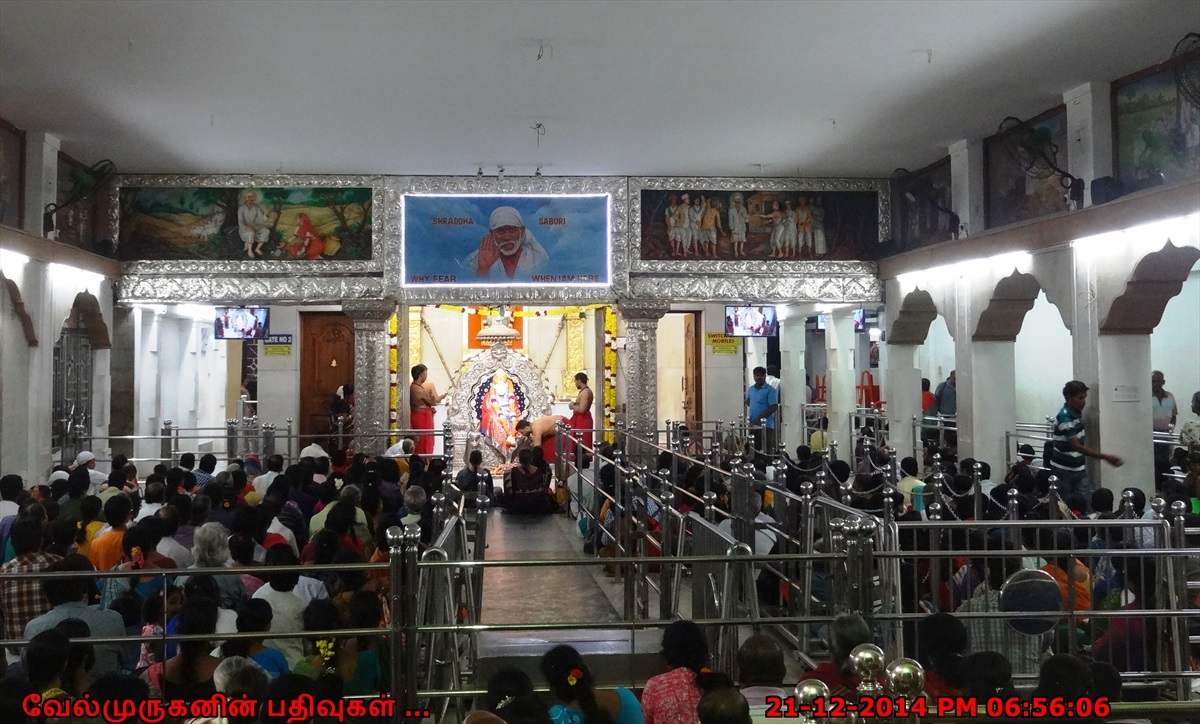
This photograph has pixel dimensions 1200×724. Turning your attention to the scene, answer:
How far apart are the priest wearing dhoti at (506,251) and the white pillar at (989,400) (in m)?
5.92

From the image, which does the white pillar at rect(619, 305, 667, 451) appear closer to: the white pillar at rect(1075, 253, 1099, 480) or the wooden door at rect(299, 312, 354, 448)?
the white pillar at rect(1075, 253, 1099, 480)

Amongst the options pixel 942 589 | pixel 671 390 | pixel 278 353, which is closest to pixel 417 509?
pixel 942 589

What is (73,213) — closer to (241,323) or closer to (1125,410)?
(241,323)

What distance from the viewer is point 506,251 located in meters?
14.0

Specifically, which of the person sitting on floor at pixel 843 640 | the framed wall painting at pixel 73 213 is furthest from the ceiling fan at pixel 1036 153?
the framed wall painting at pixel 73 213

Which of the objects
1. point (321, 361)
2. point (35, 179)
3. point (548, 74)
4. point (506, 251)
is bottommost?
point (321, 361)

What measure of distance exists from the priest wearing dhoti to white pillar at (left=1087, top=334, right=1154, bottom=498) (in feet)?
24.3

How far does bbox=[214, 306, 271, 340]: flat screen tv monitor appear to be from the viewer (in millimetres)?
16812

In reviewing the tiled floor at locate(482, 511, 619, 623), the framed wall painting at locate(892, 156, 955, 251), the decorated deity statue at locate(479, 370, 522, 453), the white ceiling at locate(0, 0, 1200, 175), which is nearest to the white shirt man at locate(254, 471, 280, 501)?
the tiled floor at locate(482, 511, 619, 623)

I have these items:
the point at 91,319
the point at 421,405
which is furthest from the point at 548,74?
the point at 91,319

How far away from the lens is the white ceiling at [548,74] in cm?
796

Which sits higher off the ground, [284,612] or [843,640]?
[843,640]

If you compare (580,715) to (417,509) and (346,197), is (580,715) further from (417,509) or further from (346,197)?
(346,197)

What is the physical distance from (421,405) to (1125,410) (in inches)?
353
